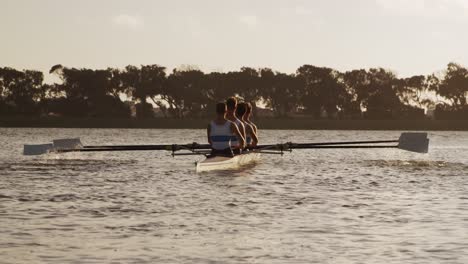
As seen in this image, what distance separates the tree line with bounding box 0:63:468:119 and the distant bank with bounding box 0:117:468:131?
2.47 m

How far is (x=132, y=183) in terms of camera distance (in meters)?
28.1

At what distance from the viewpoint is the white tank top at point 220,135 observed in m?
29.7

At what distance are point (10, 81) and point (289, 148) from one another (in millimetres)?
131984

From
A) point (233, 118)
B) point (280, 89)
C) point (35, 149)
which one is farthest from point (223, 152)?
point (280, 89)

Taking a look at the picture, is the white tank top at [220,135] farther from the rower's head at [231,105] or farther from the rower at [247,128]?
the rower at [247,128]

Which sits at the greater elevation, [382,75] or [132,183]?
[382,75]

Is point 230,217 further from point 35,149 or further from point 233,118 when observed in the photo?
point 35,149

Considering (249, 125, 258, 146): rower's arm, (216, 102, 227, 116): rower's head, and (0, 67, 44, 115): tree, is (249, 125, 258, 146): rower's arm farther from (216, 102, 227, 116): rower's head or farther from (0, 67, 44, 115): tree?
(0, 67, 44, 115): tree

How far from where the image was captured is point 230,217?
755 inches

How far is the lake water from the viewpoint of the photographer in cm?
1477

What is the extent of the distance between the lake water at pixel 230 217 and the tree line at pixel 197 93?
126m

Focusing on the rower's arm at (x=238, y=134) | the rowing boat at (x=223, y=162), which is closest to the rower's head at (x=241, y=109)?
the rowing boat at (x=223, y=162)

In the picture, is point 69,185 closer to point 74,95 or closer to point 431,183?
point 431,183

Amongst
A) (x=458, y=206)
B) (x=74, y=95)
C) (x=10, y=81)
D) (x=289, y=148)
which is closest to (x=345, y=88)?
(x=74, y=95)
